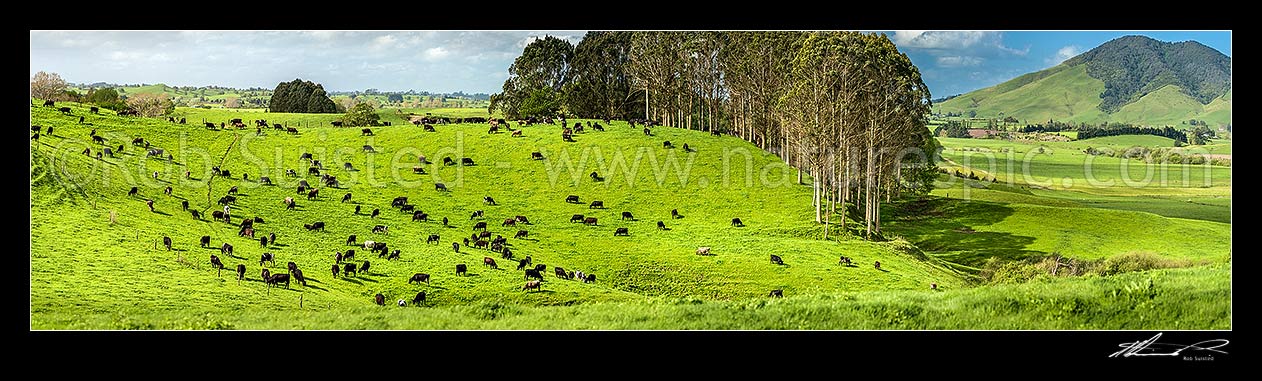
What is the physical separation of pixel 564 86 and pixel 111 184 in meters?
49.4

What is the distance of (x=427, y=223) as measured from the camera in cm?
4072

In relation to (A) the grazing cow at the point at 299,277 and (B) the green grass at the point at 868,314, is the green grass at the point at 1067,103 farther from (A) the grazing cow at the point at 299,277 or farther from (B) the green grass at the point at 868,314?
(A) the grazing cow at the point at 299,277

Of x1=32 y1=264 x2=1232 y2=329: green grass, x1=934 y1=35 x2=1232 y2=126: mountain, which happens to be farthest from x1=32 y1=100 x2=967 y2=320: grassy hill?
x1=934 y1=35 x2=1232 y2=126: mountain

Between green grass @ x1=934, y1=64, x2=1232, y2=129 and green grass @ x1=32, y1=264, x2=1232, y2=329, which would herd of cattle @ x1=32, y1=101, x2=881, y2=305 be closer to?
green grass @ x1=32, y1=264, x2=1232, y2=329

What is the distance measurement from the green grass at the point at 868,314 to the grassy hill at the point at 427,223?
1.47 metres

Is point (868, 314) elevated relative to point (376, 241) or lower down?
lower down

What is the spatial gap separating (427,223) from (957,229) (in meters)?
33.4

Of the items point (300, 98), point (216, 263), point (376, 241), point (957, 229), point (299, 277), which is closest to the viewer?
point (299, 277)

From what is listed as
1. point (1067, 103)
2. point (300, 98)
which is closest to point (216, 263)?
point (300, 98)

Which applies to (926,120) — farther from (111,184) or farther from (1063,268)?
(111,184)

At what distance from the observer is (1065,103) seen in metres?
90.8
